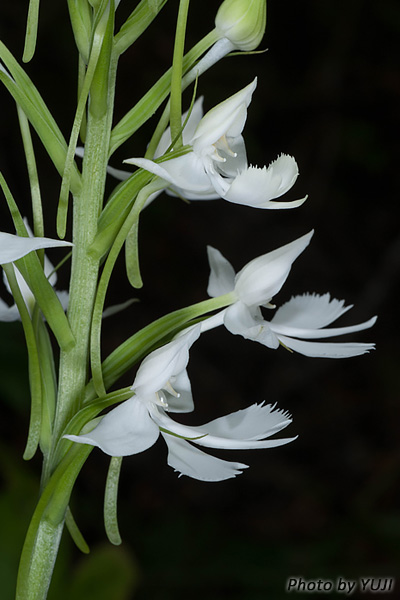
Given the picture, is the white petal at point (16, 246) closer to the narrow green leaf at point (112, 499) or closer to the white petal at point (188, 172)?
the white petal at point (188, 172)

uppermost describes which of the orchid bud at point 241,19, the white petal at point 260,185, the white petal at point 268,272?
the orchid bud at point 241,19

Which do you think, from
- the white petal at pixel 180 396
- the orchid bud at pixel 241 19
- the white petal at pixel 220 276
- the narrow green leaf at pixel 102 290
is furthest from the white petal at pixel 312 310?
the orchid bud at pixel 241 19

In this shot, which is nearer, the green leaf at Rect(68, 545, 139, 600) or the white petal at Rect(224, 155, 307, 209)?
the white petal at Rect(224, 155, 307, 209)

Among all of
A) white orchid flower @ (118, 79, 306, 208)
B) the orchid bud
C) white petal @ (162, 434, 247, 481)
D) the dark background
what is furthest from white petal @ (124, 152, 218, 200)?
the dark background

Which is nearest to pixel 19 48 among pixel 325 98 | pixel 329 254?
pixel 325 98

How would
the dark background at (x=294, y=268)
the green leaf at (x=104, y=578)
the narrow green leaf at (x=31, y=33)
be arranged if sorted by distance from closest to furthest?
the narrow green leaf at (x=31, y=33)
the green leaf at (x=104, y=578)
the dark background at (x=294, y=268)

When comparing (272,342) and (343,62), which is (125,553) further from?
(343,62)

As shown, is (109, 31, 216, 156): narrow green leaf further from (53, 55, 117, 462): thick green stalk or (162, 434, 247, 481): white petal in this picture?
(162, 434, 247, 481): white petal
